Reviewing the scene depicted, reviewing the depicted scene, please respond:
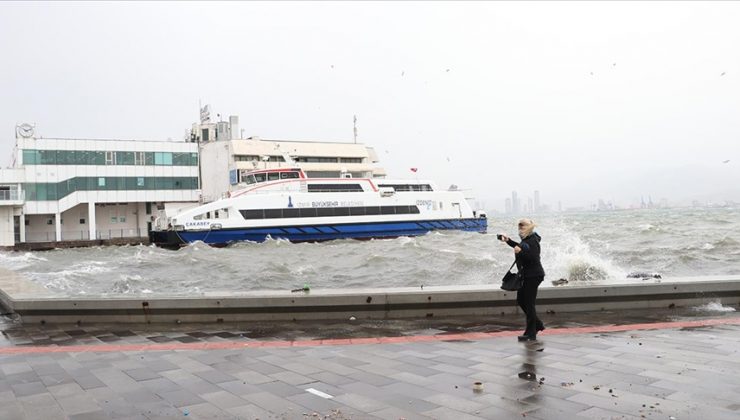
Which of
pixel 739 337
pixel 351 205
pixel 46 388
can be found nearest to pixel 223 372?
pixel 46 388

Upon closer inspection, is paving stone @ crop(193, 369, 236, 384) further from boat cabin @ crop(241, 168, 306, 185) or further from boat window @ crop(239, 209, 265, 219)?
boat cabin @ crop(241, 168, 306, 185)

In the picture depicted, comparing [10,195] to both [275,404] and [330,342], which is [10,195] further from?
[275,404]

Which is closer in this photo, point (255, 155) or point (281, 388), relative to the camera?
→ point (281, 388)

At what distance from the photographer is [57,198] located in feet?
150

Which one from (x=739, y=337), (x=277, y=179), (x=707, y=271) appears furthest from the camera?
(x=277, y=179)

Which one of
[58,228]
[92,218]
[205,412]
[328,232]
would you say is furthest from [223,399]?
[92,218]

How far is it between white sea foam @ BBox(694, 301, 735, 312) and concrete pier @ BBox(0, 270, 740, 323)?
2.58ft

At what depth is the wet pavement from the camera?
405cm

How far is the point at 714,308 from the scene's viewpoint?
802 centimetres

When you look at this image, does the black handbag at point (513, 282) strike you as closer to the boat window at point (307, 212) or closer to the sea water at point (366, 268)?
Answer: the sea water at point (366, 268)

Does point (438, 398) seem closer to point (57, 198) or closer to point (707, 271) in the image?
point (707, 271)

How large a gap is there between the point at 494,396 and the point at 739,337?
359 centimetres

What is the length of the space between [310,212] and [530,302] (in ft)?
102

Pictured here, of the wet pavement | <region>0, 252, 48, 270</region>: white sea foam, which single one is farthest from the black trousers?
<region>0, 252, 48, 270</region>: white sea foam
